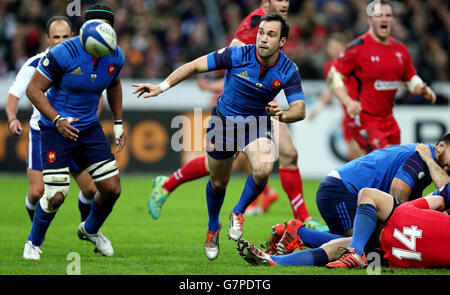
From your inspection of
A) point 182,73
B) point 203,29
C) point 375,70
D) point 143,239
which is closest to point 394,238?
point 182,73

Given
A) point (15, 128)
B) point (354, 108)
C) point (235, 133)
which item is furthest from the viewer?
point (354, 108)

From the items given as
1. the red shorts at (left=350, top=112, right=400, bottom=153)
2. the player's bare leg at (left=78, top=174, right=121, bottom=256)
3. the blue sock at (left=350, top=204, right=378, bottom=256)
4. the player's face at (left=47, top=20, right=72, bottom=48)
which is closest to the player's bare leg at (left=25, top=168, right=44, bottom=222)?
the player's bare leg at (left=78, top=174, right=121, bottom=256)

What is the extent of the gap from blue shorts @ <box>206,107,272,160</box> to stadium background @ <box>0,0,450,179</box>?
9435 millimetres

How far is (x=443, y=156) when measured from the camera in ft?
22.0

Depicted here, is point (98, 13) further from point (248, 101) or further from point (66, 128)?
point (248, 101)

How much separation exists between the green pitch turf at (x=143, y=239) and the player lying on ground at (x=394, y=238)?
0.11m

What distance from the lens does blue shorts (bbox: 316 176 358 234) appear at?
7129mm

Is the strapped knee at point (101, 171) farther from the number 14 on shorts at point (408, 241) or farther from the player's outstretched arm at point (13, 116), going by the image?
the number 14 on shorts at point (408, 241)

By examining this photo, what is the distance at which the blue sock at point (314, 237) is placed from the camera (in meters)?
6.88

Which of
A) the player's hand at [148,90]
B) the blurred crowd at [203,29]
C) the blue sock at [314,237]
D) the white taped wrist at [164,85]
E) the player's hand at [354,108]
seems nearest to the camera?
the player's hand at [148,90]

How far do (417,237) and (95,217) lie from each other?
3.31 metres

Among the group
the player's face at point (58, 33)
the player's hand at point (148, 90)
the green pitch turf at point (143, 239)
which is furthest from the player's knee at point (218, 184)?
the player's face at point (58, 33)

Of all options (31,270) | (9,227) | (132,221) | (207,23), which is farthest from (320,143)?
(31,270)

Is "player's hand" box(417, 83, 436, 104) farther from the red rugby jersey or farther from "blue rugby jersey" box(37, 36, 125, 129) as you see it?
"blue rugby jersey" box(37, 36, 125, 129)
